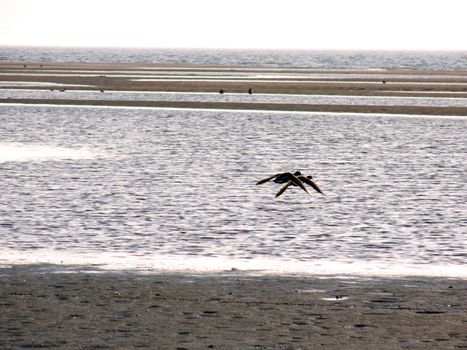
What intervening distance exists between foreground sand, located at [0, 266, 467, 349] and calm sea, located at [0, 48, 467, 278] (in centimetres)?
126

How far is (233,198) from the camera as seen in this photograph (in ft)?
89.0

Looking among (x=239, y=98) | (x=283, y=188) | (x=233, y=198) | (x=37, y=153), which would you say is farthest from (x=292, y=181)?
(x=239, y=98)

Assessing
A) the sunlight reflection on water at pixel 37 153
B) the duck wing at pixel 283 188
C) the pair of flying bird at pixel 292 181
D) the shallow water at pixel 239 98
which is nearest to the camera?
the duck wing at pixel 283 188

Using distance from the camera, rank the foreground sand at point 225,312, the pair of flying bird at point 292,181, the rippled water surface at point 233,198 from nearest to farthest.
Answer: the foreground sand at point 225,312 → the rippled water surface at point 233,198 → the pair of flying bird at point 292,181

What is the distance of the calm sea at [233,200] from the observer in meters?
18.8

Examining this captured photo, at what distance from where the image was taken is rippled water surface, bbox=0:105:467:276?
19141 millimetres

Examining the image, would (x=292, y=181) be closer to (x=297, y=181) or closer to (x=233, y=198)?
(x=297, y=181)

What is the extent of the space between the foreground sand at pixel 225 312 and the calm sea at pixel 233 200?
4.12ft

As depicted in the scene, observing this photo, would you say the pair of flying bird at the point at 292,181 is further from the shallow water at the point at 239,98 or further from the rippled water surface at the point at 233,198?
the shallow water at the point at 239,98

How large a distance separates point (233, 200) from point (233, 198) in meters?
0.36

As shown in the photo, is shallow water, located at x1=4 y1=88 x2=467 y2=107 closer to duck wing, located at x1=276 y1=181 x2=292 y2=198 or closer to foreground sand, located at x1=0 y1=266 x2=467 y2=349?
duck wing, located at x1=276 y1=181 x2=292 y2=198

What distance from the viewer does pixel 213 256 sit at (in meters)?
18.8

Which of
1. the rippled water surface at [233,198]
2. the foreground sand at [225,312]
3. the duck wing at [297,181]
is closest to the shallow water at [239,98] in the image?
the rippled water surface at [233,198]

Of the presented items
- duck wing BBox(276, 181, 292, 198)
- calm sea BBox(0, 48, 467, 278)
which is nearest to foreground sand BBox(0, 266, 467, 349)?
calm sea BBox(0, 48, 467, 278)
